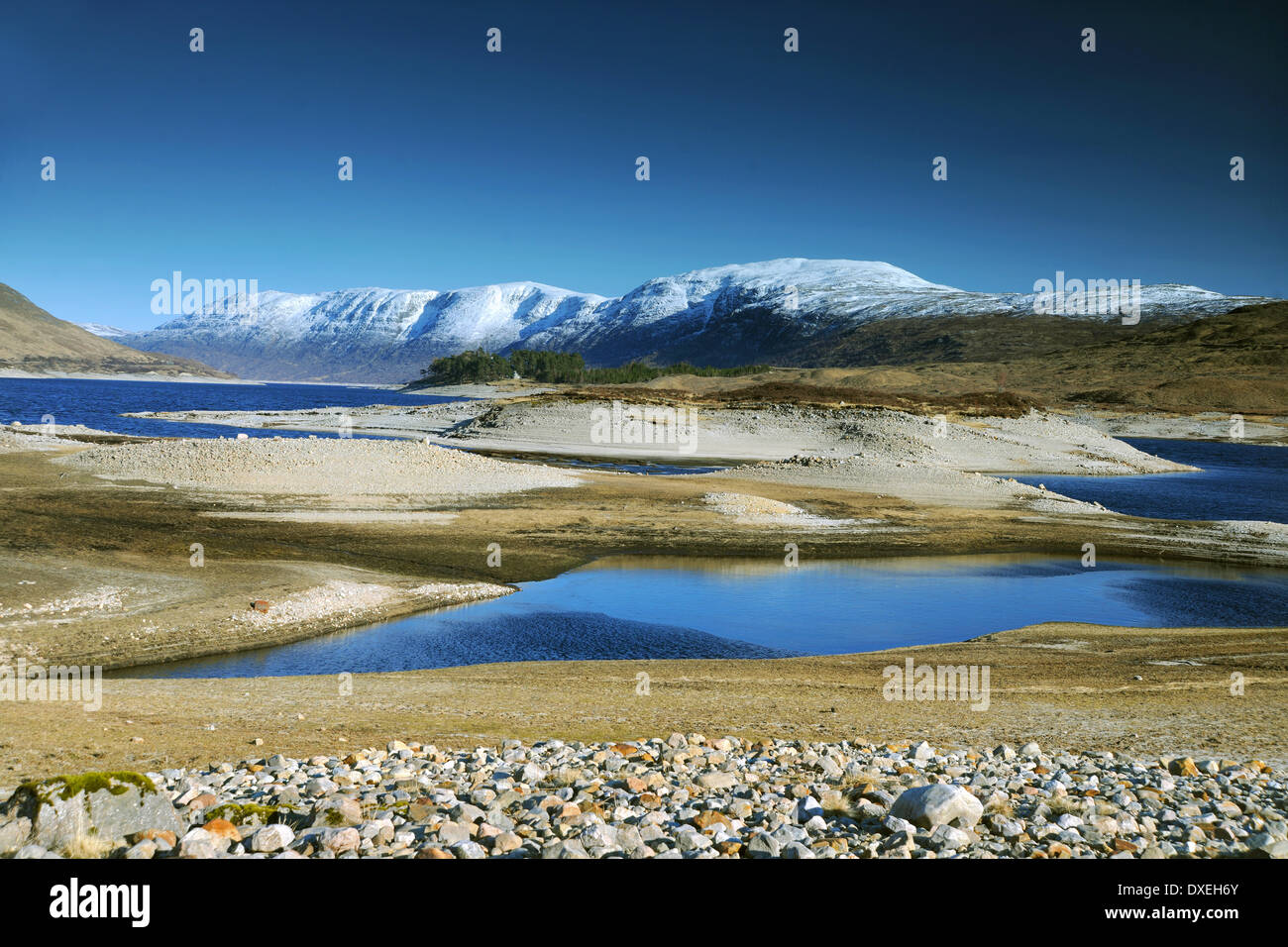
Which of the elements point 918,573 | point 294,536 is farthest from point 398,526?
point 918,573

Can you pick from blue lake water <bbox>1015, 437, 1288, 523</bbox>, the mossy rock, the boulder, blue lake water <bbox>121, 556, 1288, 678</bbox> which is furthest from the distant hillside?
the mossy rock

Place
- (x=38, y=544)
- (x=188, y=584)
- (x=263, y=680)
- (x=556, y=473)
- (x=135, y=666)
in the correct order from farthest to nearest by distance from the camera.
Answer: (x=556, y=473) → (x=38, y=544) → (x=188, y=584) → (x=135, y=666) → (x=263, y=680)

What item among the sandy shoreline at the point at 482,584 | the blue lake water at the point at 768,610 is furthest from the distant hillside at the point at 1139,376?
the blue lake water at the point at 768,610

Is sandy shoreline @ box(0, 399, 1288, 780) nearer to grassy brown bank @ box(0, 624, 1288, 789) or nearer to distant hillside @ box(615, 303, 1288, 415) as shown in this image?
grassy brown bank @ box(0, 624, 1288, 789)

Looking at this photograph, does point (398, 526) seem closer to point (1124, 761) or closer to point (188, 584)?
point (188, 584)

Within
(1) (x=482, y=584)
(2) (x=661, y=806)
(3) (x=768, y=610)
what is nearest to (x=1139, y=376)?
(3) (x=768, y=610)

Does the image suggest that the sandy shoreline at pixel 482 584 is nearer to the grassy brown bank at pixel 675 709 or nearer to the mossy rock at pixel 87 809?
the grassy brown bank at pixel 675 709
